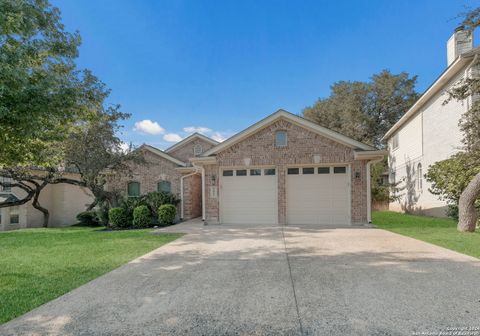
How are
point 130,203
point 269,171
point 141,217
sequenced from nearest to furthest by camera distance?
point 269,171, point 141,217, point 130,203

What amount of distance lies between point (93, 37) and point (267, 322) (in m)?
12.2

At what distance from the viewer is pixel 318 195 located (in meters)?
11.0

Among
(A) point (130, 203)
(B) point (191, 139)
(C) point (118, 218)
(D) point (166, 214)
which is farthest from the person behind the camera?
(B) point (191, 139)

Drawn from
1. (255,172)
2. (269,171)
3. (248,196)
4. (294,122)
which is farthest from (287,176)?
(294,122)

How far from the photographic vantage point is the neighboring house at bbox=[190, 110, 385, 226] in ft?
34.9

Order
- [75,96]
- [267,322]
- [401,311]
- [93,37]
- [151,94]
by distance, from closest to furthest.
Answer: [267,322] → [401,311] → [75,96] → [93,37] → [151,94]

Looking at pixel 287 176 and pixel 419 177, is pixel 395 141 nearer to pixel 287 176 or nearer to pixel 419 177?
pixel 419 177

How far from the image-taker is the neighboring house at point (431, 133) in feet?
39.4

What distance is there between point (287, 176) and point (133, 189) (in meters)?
9.20

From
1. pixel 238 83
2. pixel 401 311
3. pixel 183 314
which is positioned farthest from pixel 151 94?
pixel 401 311

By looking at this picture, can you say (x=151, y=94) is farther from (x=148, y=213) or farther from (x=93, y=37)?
(x=148, y=213)

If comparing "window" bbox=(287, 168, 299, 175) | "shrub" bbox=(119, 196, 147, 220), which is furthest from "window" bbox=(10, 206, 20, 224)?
"window" bbox=(287, 168, 299, 175)

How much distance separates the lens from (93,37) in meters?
10.6

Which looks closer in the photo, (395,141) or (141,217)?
(141,217)
